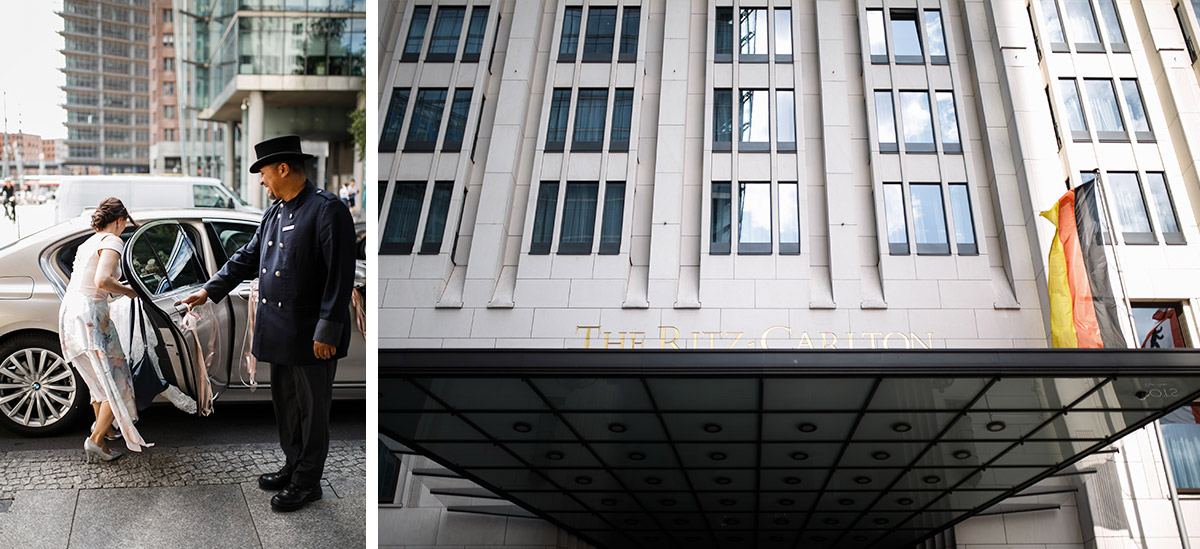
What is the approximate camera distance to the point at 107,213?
5.28 meters

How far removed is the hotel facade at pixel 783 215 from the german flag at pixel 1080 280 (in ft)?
2.21

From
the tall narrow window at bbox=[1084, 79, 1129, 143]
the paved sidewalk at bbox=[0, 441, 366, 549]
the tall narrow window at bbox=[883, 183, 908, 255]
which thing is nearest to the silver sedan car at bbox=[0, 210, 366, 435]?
the paved sidewalk at bbox=[0, 441, 366, 549]

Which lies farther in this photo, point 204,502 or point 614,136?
point 614,136

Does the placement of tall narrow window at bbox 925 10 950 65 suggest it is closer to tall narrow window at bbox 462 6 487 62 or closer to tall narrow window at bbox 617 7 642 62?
tall narrow window at bbox 617 7 642 62

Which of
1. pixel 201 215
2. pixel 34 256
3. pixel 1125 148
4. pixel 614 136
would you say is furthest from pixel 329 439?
pixel 1125 148

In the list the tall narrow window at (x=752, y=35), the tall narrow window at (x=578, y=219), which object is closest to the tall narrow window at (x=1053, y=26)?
the tall narrow window at (x=752, y=35)

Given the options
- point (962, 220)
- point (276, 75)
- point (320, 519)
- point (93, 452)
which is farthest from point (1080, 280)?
point (93, 452)

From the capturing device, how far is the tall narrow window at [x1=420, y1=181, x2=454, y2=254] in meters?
12.7

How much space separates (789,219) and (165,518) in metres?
10.0

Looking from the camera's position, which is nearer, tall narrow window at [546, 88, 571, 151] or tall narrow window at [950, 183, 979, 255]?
tall narrow window at [950, 183, 979, 255]

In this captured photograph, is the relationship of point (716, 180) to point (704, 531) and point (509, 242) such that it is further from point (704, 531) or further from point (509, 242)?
point (704, 531)

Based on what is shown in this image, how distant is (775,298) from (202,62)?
8786 millimetres

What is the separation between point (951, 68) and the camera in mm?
13859

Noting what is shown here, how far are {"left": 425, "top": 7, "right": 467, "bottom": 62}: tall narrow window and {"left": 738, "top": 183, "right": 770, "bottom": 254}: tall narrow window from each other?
208 inches
